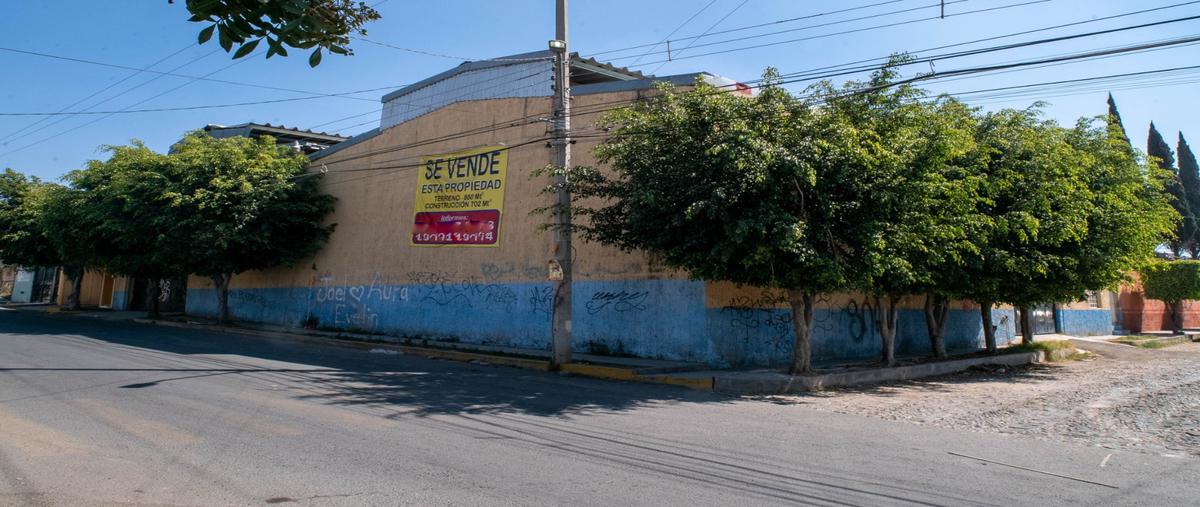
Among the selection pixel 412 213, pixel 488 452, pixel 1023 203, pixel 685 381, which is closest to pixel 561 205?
pixel 685 381

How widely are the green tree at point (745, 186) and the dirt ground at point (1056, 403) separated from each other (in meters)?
2.18

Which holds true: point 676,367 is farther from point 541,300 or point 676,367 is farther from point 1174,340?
point 1174,340

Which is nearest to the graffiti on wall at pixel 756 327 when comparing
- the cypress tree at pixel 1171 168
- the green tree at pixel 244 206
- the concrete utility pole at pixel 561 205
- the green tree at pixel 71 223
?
the concrete utility pole at pixel 561 205

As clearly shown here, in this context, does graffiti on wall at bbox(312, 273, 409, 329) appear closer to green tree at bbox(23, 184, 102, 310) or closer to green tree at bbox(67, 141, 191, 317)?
green tree at bbox(67, 141, 191, 317)

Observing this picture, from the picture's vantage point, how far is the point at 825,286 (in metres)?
12.5

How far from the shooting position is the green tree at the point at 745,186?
450 inches

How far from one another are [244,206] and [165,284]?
15946mm

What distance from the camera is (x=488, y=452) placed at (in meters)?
6.74

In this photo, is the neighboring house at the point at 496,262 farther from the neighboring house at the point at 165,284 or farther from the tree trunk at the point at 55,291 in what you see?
the tree trunk at the point at 55,291

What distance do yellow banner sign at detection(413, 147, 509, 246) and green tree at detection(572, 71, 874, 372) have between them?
7140 mm

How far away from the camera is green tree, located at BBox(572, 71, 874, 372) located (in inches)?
450

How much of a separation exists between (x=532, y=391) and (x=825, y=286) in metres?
5.42

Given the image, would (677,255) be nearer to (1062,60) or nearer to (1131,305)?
(1062,60)

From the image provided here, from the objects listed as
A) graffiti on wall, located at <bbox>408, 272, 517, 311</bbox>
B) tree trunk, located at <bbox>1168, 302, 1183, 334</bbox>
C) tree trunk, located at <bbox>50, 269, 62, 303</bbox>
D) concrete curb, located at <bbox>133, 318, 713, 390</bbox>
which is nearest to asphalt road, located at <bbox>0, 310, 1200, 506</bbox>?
concrete curb, located at <bbox>133, 318, 713, 390</bbox>
